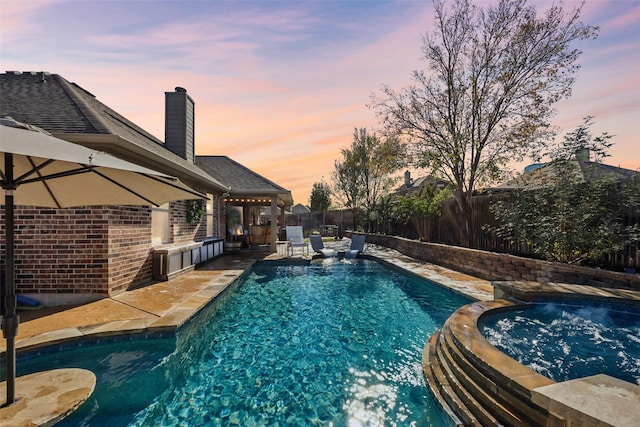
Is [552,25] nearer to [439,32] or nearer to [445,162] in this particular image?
[439,32]

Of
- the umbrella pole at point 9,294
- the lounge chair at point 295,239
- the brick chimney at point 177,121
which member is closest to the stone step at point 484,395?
the umbrella pole at point 9,294

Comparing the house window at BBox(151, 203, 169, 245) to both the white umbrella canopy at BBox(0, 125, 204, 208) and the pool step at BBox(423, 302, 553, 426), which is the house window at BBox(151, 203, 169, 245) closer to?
the white umbrella canopy at BBox(0, 125, 204, 208)

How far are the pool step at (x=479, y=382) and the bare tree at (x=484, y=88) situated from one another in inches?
309

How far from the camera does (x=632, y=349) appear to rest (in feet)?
12.5

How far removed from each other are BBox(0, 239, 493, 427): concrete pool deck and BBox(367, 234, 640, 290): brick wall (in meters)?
0.57

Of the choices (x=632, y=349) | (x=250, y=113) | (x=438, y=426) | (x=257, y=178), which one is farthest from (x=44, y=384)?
(x=257, y=178)

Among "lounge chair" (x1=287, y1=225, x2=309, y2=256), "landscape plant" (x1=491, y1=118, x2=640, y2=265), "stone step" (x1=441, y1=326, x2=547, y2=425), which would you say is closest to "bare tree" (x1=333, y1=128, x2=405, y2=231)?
"lounge chair" (x1=287, y1=225, x2=309, y2=256)

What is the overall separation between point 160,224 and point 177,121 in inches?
193

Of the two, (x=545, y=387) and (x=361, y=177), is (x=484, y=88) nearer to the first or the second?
(x=545, y=387)

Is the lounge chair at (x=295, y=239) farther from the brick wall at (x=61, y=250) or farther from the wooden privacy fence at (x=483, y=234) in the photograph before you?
the brick wall at (x=61, y=250)

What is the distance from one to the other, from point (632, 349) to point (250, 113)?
9824mm

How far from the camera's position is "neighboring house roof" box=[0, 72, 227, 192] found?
545 centimetres

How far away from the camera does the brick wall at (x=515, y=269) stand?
17.5 feet

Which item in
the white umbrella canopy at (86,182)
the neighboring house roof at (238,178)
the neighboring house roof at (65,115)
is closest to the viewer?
the white umbrella canopy at (86,182)
